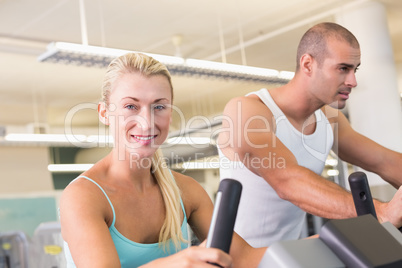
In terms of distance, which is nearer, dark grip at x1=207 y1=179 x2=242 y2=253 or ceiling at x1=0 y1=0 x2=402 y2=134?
dark grip at x1=207 y1=179 x2=242 y2=253

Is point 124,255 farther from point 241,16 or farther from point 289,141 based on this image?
point 241,16

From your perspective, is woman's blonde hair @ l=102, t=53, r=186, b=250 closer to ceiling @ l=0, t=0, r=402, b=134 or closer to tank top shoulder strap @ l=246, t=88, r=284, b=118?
tank top shoulder strap @ l=246, t=88, r=284, b=118

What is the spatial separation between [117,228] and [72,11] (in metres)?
4.29

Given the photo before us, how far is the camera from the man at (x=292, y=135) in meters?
1.58

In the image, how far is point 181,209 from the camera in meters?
1.40

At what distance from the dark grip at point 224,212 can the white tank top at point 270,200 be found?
1005 mm

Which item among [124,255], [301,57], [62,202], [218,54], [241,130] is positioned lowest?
[124,255]

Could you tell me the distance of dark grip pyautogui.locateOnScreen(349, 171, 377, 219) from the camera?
86 cm

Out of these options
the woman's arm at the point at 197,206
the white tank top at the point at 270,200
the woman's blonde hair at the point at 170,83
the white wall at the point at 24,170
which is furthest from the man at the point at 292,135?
the white wall at the point at 24,170

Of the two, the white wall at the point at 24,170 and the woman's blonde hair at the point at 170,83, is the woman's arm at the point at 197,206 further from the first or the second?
the white wall at the point at 24,170

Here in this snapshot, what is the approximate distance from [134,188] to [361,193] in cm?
63

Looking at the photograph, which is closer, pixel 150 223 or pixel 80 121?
pixel 150 223

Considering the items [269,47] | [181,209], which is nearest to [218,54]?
[269,47]

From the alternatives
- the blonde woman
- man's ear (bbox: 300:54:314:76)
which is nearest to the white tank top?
man's ear (bbox: 300:54:314:76)
